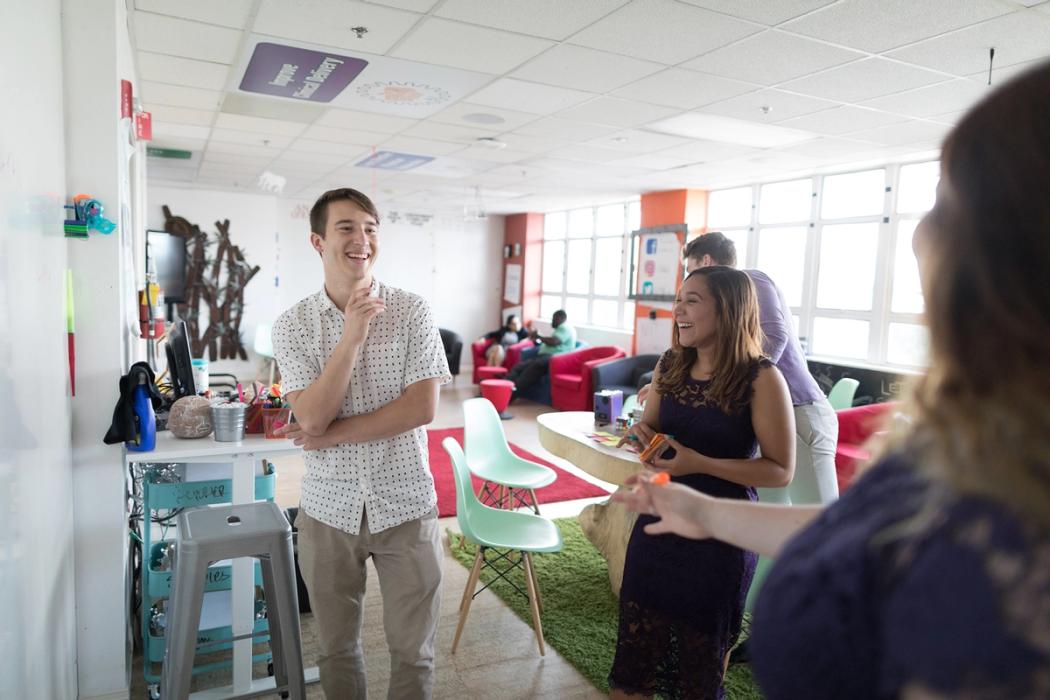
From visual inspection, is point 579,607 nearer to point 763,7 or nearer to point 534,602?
point 534,602

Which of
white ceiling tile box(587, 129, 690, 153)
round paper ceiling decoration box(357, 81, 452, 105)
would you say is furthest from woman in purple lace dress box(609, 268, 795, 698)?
white ceiling tile box(587, 129, 690, 153)

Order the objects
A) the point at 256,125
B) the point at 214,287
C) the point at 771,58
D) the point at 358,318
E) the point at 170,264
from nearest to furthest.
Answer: the point at 358,318, the point at 771,58, the point at 256,125, the point at 170,264, the point at 214,287

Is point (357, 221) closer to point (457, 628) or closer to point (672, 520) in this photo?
point (672, 520)

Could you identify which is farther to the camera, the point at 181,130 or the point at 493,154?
the point at 493,154

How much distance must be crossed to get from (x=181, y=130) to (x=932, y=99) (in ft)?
18.3

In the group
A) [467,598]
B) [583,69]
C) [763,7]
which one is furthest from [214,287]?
[763,7]

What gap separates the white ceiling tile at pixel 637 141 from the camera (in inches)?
207

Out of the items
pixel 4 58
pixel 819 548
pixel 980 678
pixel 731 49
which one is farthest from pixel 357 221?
pixel 731 49

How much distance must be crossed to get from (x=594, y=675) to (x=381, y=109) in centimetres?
383

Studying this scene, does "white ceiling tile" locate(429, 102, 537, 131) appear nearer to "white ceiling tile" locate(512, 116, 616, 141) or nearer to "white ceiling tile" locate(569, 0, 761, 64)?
"white ceiling tile" locate(512, 116, 616, 141)

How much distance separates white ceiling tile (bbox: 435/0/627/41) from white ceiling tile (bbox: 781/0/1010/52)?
88 cm

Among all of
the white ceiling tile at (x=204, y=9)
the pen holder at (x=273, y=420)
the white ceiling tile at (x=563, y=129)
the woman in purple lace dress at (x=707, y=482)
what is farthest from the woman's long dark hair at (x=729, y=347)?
the white ceiling tile at (x=563, y=129)

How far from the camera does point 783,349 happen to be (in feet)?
8.90

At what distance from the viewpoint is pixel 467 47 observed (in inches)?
138
